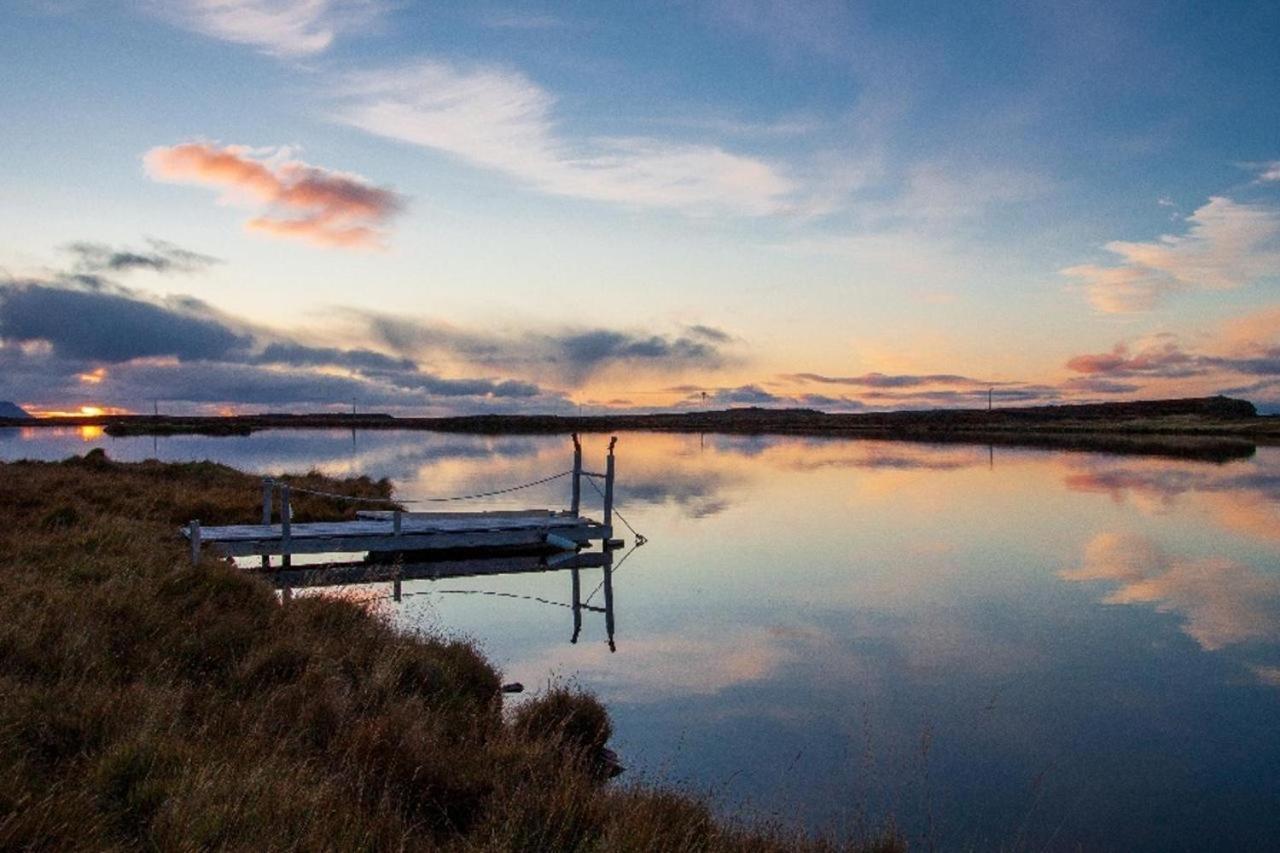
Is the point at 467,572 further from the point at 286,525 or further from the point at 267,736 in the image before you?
the point at 267,736

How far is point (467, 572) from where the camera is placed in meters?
22.7

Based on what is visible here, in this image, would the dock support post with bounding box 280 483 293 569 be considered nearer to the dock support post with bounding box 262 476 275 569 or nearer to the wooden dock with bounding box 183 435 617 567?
Result: the wooden dock with bounding box 183 435 617 567

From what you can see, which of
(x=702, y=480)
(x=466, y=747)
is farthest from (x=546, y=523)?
(x=702, y=480)

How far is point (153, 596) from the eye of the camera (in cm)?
1132

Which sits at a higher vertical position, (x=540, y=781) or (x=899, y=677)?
(x=540, y=781)

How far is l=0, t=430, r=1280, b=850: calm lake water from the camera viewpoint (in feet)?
30.3

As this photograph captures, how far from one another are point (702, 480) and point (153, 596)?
4299 centimetres

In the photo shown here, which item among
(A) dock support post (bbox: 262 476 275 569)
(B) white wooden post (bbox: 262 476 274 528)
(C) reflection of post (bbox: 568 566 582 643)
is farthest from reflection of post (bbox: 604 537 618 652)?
(B) white wooden post (bbox: 262 476 274 528)

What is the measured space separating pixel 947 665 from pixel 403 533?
1407cm

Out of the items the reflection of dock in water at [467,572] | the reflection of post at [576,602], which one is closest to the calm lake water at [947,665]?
the reflection of post at [576,602]

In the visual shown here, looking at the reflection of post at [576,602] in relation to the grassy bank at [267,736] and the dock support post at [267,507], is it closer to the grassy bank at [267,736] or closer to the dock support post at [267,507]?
the grassy bank at [267,736]

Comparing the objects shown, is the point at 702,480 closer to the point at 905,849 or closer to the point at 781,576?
the point at 781,576

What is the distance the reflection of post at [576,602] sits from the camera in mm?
16847

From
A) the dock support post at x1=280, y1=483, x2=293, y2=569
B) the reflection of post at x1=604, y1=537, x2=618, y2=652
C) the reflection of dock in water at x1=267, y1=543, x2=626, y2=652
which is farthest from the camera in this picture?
the dock support post at x1=280, y1=483, x2=293, y2=569
